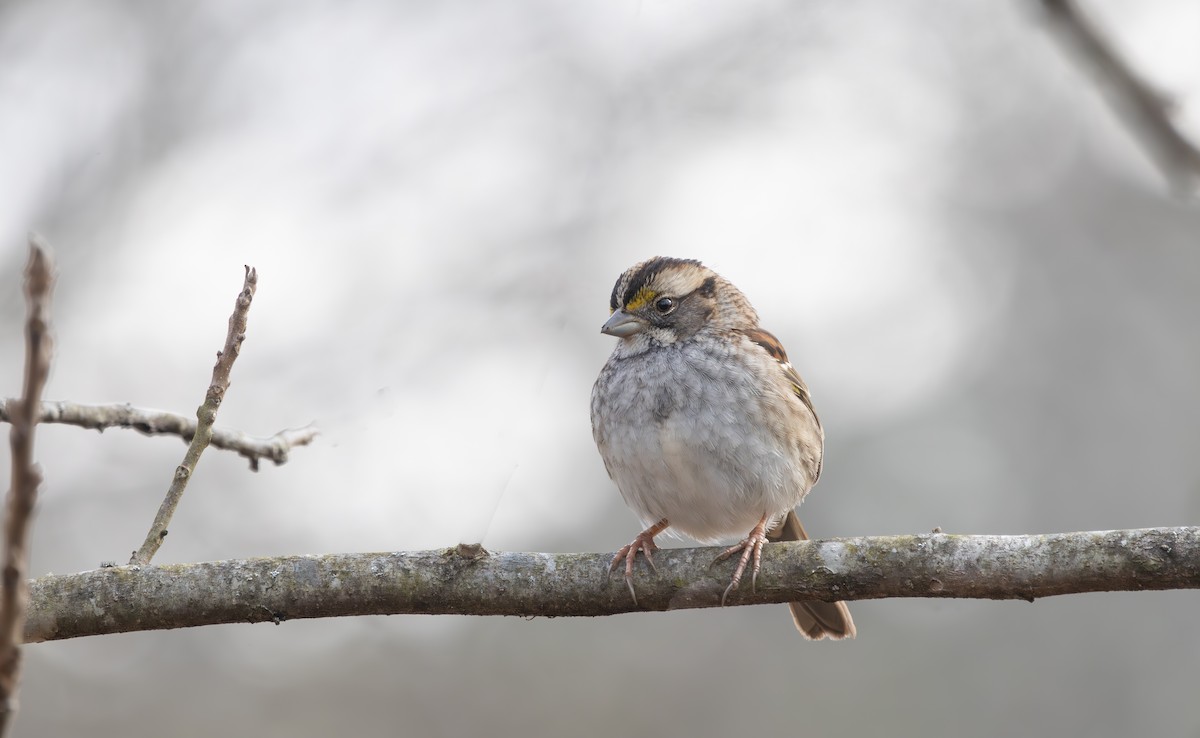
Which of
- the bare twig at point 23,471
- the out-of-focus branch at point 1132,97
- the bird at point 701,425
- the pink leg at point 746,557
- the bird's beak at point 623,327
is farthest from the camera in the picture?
the bird's beak at point 623,327

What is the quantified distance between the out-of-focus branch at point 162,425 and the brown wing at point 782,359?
208 centimetres

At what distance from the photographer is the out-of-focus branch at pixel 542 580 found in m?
3.25

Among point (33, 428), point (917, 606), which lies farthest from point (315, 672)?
point (33, 428)

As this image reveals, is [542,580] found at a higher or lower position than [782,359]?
lower

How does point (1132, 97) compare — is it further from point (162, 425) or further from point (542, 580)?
point (162, 425)

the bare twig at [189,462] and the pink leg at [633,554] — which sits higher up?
the bare twig at [189,462]

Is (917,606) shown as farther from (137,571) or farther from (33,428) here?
(33,428)

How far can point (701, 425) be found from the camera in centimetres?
464

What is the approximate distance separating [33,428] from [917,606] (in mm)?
12798

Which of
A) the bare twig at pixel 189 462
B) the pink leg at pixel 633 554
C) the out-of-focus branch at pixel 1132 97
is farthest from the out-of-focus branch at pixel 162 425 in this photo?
the out-of-focus branch at pixel 1132 97

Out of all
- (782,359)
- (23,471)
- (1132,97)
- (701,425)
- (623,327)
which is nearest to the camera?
(23,471)

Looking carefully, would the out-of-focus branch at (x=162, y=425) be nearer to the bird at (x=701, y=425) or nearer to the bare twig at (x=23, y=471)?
the bird at (x=701, y=425)

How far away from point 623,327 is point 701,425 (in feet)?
2.51

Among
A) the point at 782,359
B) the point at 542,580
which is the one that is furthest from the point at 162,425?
the point at 782,359
